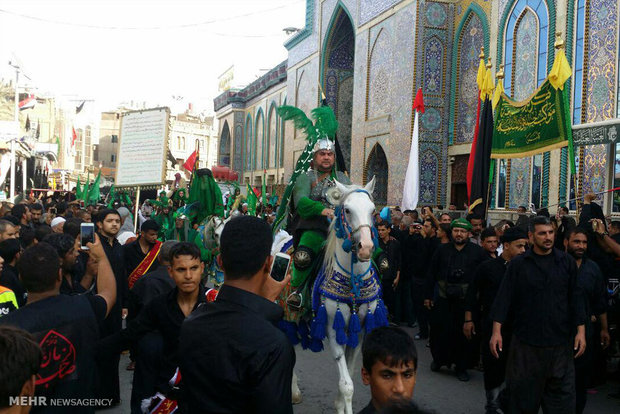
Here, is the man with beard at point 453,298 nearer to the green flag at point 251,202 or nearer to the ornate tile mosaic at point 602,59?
the green flag at point 251,202

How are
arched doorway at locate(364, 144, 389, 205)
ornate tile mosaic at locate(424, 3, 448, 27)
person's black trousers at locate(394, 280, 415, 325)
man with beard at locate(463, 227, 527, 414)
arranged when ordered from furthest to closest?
arched doorway at locate(364, 144, 389, 205), ornate tile mosaic at locate(424, 3, 448, 27), person's black trousers at locate(394, 280, 415, 325), man with beard at locate(463, 227, 527, 414)

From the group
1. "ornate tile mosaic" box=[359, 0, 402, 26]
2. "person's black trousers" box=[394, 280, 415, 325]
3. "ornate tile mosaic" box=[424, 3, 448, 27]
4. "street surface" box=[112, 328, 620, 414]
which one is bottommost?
"street surface" box=[112, 328, 620, 414]

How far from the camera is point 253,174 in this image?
131ft

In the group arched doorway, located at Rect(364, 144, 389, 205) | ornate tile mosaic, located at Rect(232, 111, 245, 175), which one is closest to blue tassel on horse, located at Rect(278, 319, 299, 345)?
arched doorway, located at Rect(364, 144, 389, 205)

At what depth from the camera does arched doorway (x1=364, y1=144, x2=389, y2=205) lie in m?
21.0

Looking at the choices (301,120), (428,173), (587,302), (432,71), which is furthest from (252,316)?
(432,71)

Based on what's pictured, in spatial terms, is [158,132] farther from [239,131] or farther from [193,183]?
[239,131]

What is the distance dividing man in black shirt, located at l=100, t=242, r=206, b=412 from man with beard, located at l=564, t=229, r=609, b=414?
3502 mm

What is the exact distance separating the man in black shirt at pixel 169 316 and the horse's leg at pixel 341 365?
1.60 metres

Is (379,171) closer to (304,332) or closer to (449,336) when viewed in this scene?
(449,336)

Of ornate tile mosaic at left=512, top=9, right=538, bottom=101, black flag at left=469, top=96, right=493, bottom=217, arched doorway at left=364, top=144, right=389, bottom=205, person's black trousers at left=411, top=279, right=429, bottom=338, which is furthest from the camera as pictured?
arched doorway at left=364, top=144, right=389, bottom=205

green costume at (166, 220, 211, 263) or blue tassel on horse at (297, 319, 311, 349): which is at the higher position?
green costume at (166, 220, 211, 263)

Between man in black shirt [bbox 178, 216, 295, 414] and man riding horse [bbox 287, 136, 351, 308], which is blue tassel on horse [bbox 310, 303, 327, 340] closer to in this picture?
man riding horse [bbox 287, 136, 351, 308]

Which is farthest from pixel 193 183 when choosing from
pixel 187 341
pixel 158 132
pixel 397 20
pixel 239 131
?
pixel 239 131
